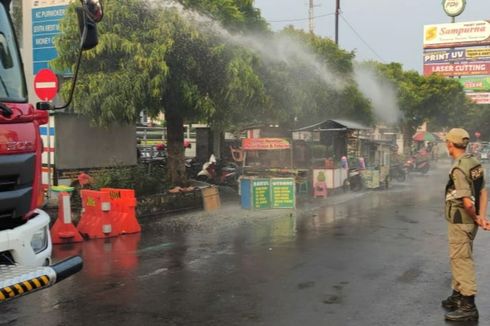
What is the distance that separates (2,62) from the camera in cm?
444

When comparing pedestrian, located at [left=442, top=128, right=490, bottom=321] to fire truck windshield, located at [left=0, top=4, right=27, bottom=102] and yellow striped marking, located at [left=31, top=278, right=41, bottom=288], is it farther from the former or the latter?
fire truck windshield, located at [left=0, top=4, right=27, bottom=102]

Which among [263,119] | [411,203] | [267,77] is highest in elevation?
[267,77]

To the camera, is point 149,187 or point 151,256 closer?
point 151,256

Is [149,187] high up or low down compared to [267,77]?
down

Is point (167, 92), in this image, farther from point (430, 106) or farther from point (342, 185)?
point (430, 106)

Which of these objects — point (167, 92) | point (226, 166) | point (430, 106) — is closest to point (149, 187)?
point (167, 92)

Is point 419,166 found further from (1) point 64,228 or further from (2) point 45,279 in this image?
(2) point 45,279

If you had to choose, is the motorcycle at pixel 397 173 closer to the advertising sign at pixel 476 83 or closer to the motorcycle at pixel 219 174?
the motorcycle at pixel 219 174

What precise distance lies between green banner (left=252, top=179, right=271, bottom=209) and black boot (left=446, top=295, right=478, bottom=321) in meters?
8.21

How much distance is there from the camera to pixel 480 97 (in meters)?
60.5

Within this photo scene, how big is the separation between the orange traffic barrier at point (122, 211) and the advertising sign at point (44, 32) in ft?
16.5

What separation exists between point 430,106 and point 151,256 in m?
37.5

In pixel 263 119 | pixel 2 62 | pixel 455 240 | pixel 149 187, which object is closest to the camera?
pixel 2 62

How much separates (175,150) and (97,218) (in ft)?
15.2
